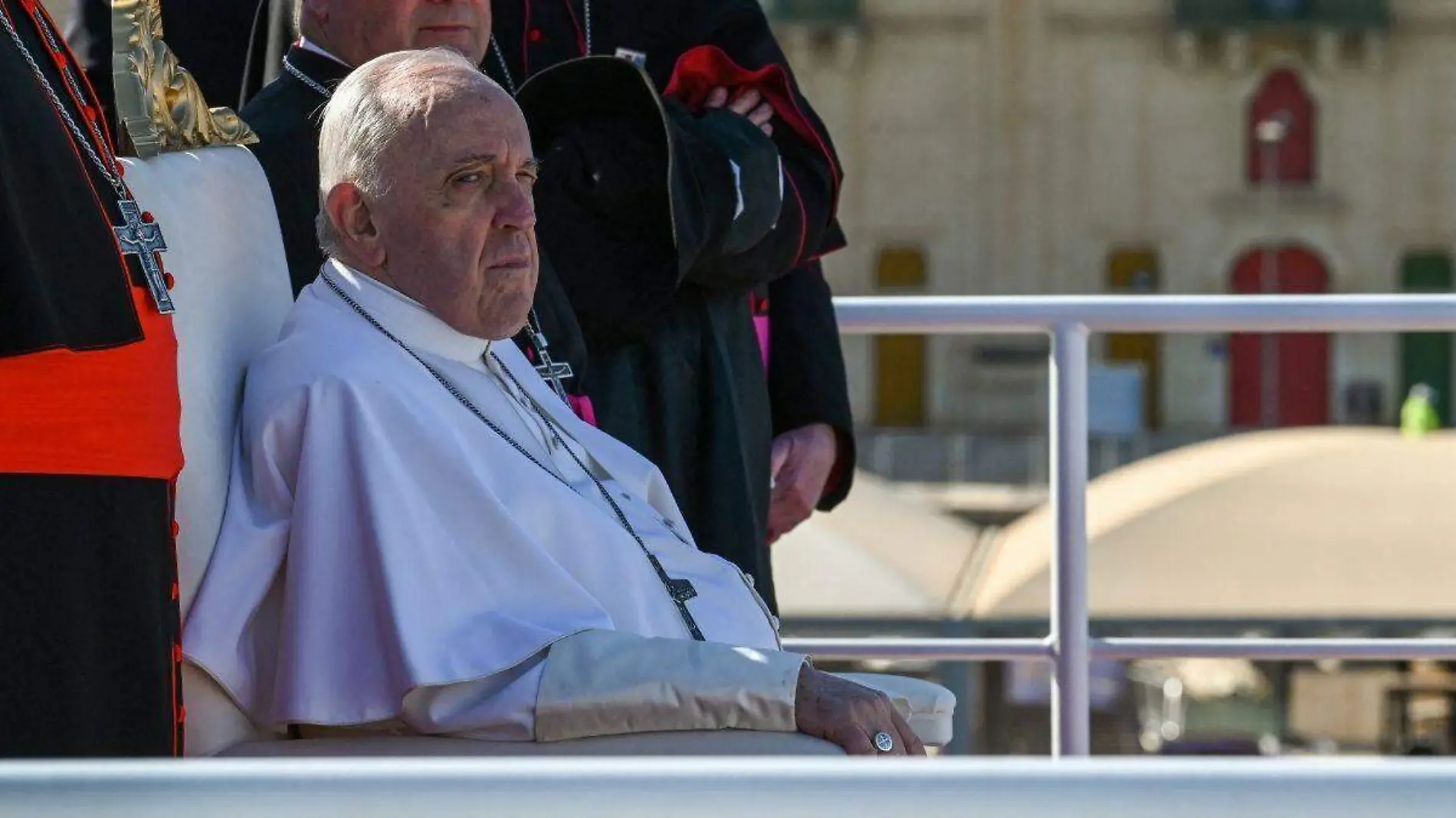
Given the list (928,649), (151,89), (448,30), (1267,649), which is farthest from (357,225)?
(1267,649)

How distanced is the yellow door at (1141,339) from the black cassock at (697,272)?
30.7m

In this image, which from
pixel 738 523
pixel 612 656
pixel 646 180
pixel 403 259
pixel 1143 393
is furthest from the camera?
pixel 1143 393

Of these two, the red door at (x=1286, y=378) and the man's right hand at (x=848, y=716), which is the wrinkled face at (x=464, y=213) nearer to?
the man's right hand at (x=848, y=716)

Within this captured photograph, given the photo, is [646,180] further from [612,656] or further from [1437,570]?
[1437,570]

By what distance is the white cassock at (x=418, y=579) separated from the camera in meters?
1.94

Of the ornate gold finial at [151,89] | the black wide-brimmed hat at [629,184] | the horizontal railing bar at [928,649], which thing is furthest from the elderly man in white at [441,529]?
the horizontal railing bar at [928,649]

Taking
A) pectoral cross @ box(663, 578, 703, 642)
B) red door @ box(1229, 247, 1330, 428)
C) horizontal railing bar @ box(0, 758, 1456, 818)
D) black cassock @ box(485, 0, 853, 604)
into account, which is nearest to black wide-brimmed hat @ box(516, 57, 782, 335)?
black cassock @ box(485, 0, 853, 604)

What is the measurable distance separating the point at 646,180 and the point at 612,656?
78cm

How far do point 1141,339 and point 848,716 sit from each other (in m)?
33.2

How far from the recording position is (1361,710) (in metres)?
19.8

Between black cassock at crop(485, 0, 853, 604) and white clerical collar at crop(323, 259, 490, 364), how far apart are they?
433 millimetres

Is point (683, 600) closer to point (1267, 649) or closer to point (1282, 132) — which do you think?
point (1267, 649)

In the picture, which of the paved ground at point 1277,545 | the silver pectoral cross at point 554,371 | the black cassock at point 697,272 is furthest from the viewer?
the paved ground at point 1277,545

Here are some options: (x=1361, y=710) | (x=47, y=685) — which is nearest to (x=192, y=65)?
(x=47, y=685)
